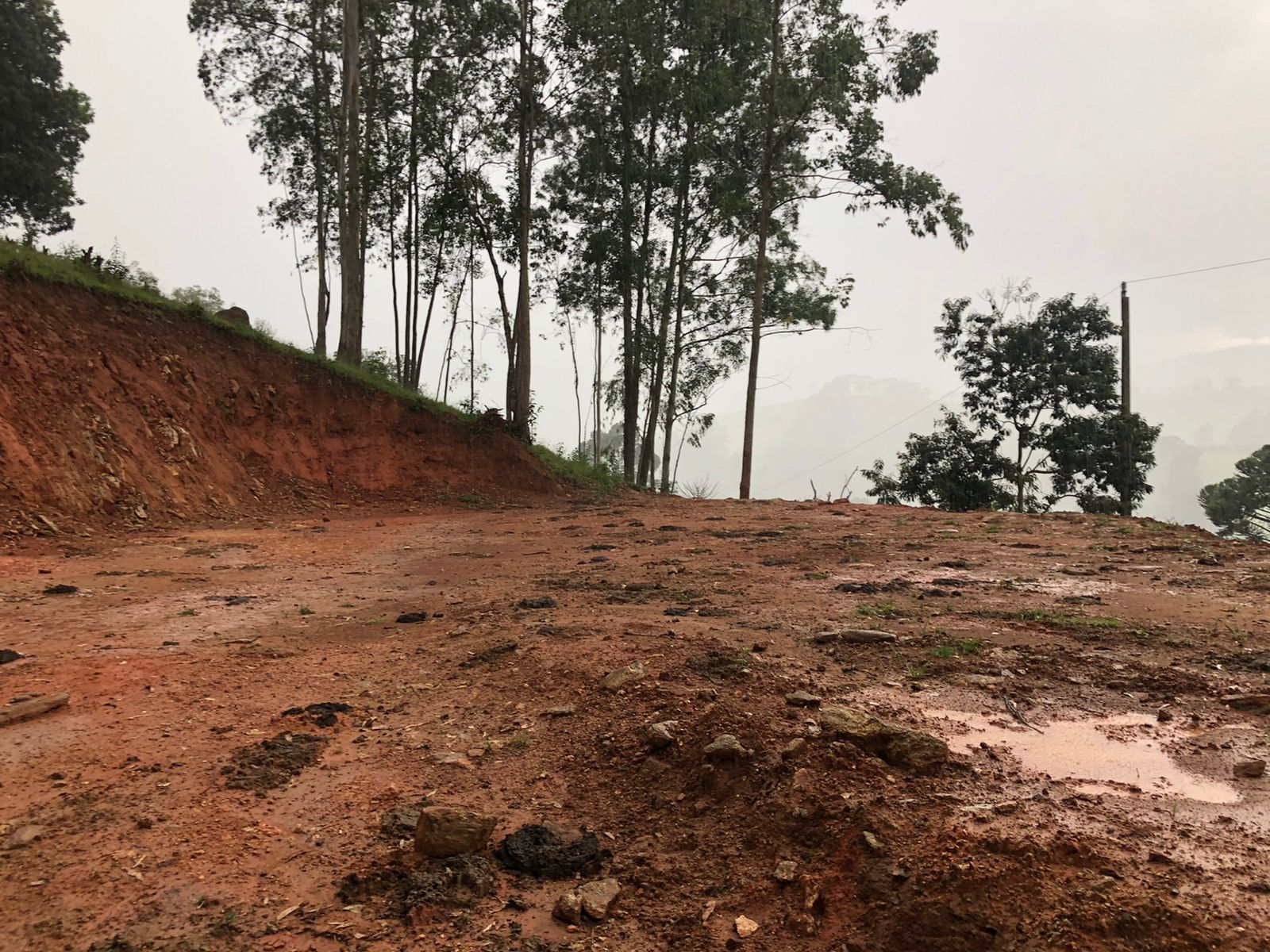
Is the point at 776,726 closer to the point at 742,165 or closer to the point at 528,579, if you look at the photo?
the point at 528,579

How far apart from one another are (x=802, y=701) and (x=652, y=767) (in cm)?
81

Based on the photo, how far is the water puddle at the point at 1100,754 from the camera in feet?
9.49

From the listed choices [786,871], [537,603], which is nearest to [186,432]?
[537,603]

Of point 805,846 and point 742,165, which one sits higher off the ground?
point 742,165

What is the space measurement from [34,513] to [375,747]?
8.03 meters

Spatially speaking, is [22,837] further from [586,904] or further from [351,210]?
[351,210]

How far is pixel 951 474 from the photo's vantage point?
79.6 ft

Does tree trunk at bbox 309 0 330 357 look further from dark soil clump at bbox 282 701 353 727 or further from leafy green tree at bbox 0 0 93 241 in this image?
dark soil clump at bbox 282 701 353 727

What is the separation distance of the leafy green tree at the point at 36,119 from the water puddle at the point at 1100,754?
30.6m

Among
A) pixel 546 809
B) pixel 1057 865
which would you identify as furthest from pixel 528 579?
pixel 1057 865

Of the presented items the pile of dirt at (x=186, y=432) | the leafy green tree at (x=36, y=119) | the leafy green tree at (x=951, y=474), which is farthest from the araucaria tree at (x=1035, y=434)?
the leafy green tree at (x=36, y=119)

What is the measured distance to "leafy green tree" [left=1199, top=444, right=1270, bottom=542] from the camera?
94.8 ft

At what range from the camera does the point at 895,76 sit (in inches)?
792

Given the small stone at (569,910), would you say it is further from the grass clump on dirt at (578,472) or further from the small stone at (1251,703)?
the grass clump on dirt at (578,472)
